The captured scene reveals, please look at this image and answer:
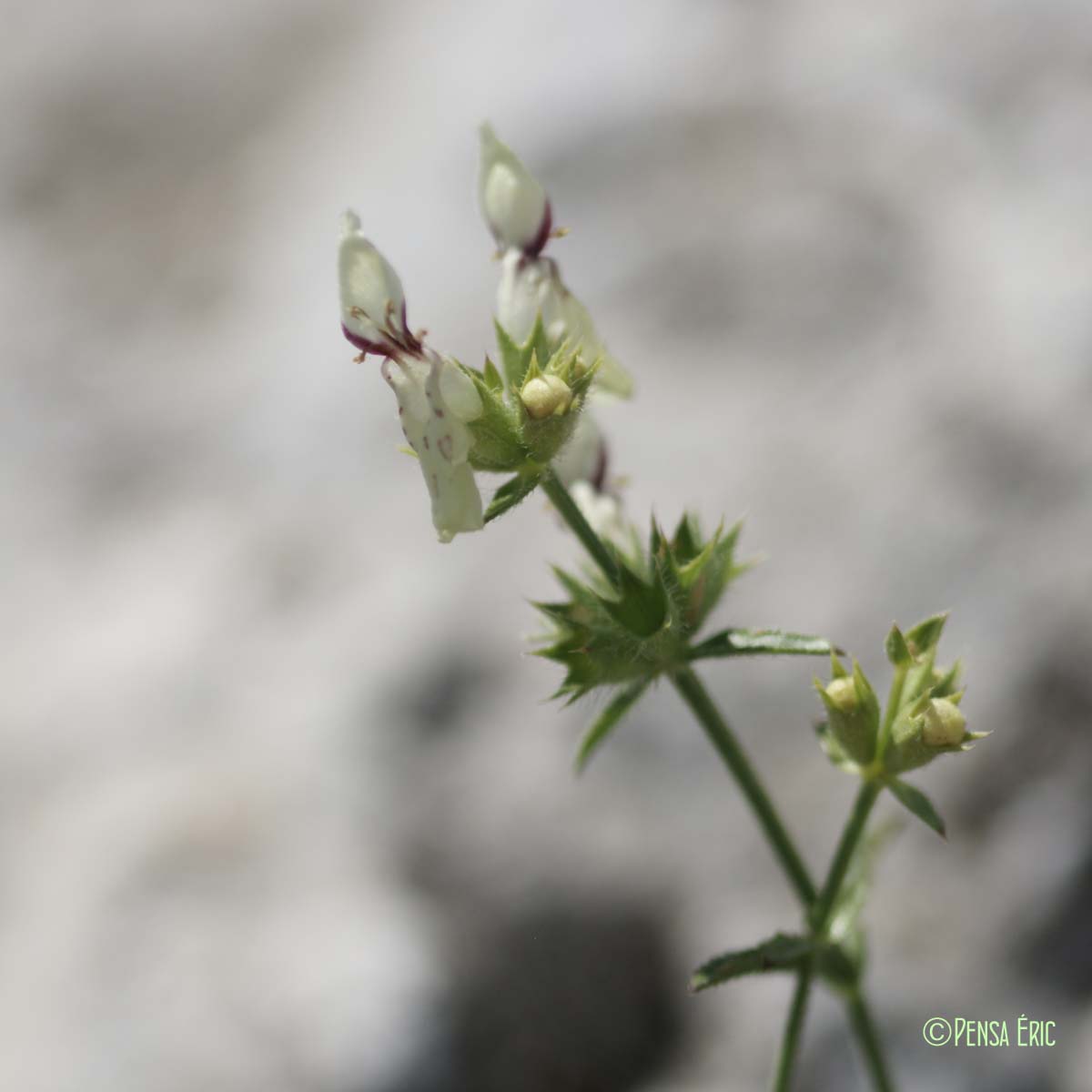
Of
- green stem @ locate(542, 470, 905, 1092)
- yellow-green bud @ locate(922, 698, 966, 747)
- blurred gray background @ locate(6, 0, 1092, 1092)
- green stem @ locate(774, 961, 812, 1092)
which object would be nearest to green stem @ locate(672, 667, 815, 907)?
green stem @ locate(542, 470, 905, 1092)

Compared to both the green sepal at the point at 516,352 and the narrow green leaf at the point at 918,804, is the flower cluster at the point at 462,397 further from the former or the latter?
the narrow green leaf at the point at 918,804

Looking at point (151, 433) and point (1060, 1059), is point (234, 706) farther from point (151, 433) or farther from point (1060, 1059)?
point (1060, 1059)

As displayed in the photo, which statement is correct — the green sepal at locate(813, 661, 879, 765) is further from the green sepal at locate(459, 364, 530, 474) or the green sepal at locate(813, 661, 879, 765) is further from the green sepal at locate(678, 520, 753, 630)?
the green sepal at locate(459, 364, 530, 474)

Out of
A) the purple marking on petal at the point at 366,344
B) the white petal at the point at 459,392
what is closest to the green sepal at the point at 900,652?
the white petal at the point at 459,392

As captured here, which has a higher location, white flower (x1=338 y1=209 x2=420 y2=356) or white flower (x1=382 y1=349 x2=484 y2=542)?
white flower (x1=338 y1=209 x2=420 y2=356)

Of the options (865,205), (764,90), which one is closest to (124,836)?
(865,205)
